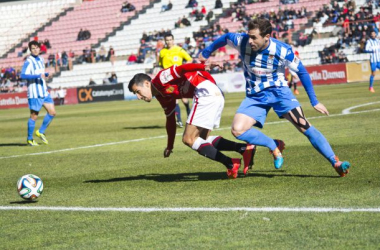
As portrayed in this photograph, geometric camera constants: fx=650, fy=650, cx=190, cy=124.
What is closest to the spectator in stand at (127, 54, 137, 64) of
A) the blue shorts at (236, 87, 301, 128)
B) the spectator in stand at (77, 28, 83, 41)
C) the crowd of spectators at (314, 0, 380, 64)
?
the spectator in stand at (77, 28, 83, 41)

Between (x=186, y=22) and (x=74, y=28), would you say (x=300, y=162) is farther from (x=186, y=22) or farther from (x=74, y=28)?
(x=74, y=28)

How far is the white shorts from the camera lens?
817cm

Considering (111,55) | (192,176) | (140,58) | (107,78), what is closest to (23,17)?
(111,55)

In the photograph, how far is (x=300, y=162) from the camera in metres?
9.18

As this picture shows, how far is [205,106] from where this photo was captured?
819 centimetres

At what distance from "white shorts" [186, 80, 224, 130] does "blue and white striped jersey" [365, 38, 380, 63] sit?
21052 mm

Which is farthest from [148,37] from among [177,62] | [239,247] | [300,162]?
[239,247]

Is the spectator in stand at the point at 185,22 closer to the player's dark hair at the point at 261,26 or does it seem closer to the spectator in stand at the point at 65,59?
the spectator in stand at the point at 65,59

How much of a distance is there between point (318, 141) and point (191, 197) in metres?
1.81

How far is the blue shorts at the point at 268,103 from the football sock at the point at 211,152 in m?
0.59

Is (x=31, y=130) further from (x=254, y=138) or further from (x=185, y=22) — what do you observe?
(x=185, y=22)

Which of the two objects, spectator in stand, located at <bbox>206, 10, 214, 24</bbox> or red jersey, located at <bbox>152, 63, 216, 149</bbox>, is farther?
spectator in stand, located at <bbox>206, 10, 214, 24</bbox>

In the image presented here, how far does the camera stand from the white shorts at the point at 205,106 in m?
8.17

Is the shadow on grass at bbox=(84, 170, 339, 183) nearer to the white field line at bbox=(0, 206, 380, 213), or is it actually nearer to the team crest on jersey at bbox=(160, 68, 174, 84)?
the team crest on jersey at bbox=(160, 68, 174, 84)
